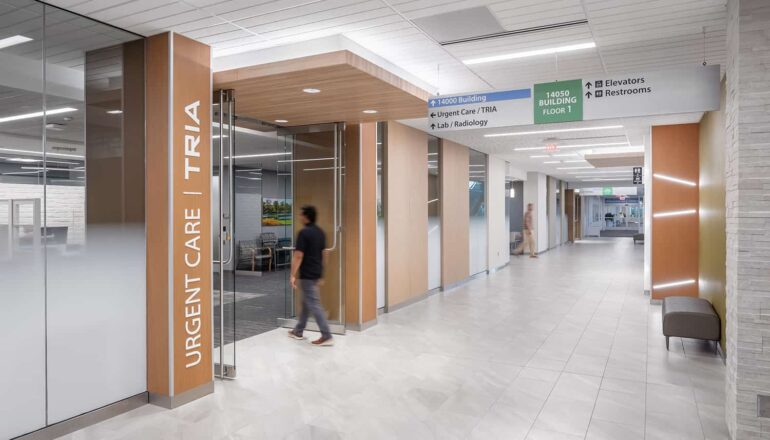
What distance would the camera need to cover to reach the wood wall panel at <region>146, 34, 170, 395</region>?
163 inches

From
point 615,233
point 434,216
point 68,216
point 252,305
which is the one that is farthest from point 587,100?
point 615,233

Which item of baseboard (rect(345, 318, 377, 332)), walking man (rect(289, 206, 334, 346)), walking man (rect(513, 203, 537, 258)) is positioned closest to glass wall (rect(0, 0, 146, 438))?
walking man (rect(289, 206, 334, 346))

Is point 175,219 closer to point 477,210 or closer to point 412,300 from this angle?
point 412,300

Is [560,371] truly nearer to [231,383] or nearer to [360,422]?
[360,422]

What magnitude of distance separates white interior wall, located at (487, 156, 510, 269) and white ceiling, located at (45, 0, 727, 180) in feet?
24.3

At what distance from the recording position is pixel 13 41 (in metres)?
3.42

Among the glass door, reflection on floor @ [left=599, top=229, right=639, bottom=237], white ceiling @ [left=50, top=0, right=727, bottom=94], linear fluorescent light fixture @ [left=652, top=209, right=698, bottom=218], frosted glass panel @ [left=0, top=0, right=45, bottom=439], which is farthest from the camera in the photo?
reflection on floor @ [left=599, top=229, right=639, bottom=237]

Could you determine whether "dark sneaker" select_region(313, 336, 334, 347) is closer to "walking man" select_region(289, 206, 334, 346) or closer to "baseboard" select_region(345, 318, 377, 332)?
"walking man" select_region(289, 206, 334, 346)

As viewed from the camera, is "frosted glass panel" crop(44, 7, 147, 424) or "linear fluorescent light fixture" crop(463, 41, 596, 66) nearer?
"frosted glass panel" crop(44, 7, 147, 424)

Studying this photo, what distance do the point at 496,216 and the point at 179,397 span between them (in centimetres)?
1111

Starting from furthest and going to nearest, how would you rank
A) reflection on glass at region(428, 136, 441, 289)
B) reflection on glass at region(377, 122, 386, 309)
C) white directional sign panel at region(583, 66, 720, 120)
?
reflection on glass at region(428, 136, 441, 289), reflection on glass at region(377, 122, 386, 309), white directional sign panel at region(583, 66, 720, 120)

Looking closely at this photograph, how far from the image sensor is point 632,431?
12.1 feet

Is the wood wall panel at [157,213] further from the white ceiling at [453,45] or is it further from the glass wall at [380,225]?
the glass wall at [380,225]

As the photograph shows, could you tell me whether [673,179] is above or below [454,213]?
above
